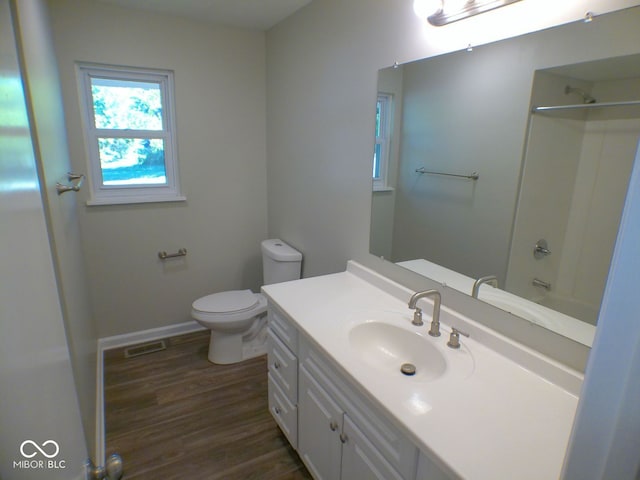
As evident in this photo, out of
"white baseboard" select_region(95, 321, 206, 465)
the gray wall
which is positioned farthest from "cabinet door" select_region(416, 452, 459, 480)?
"white baseboard" select_region(95, 321, 206, 465)

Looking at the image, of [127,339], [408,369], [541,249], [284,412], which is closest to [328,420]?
[408,369]

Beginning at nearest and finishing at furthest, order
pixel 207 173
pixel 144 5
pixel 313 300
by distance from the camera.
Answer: pixel 313 300
pixel 144 5
pixel 207 173

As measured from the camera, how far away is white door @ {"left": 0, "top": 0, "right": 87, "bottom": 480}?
42 centimetres

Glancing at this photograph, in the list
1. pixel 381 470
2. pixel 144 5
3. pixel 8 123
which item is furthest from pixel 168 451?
pixel 144 5

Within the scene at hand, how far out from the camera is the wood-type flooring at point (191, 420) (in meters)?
1.79

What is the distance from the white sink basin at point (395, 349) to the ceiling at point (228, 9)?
6.42 ft

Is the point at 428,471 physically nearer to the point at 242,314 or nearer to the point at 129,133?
the point at 242,314

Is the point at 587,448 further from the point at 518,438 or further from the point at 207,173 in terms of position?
the point at 207,173

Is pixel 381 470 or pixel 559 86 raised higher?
pixel 559 86

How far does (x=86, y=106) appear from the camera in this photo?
7.98 feet

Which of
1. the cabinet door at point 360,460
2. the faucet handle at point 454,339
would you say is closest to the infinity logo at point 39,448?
the cabinet door at point 360,460

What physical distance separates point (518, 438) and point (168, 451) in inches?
67.7

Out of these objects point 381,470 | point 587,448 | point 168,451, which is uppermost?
point 587,448
